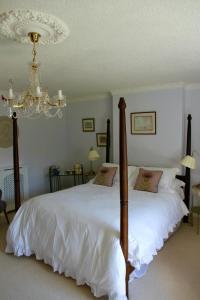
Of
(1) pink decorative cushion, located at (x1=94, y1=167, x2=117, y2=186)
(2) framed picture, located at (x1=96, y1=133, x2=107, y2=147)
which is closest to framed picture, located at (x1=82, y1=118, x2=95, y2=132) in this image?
(2) framed picture, located at (x1=96, y1=133, x2=107, y2=147)

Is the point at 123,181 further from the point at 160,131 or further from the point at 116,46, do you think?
the point at 160,131

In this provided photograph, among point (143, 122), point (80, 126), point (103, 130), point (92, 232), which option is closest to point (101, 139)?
point (103, 130)

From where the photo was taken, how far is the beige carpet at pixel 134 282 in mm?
2188

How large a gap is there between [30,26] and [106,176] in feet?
9.07

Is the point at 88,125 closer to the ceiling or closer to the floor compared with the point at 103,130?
closer to the ceiling

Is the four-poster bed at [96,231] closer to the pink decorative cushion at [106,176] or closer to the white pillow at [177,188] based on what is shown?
the white pillow at [177,188]

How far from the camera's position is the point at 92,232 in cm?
233

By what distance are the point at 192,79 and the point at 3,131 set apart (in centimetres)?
338

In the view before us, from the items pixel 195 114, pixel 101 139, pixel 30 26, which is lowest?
pixel 101 139

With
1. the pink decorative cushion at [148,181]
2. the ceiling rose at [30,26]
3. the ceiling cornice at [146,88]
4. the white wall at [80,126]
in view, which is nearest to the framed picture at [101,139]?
the white wall at [80,126]

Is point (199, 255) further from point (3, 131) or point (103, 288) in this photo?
point (3, 131)

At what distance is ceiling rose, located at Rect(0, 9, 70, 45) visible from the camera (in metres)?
1.49

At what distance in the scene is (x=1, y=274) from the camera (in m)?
2.51

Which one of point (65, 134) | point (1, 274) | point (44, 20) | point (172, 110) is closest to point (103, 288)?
point (1, 274)
